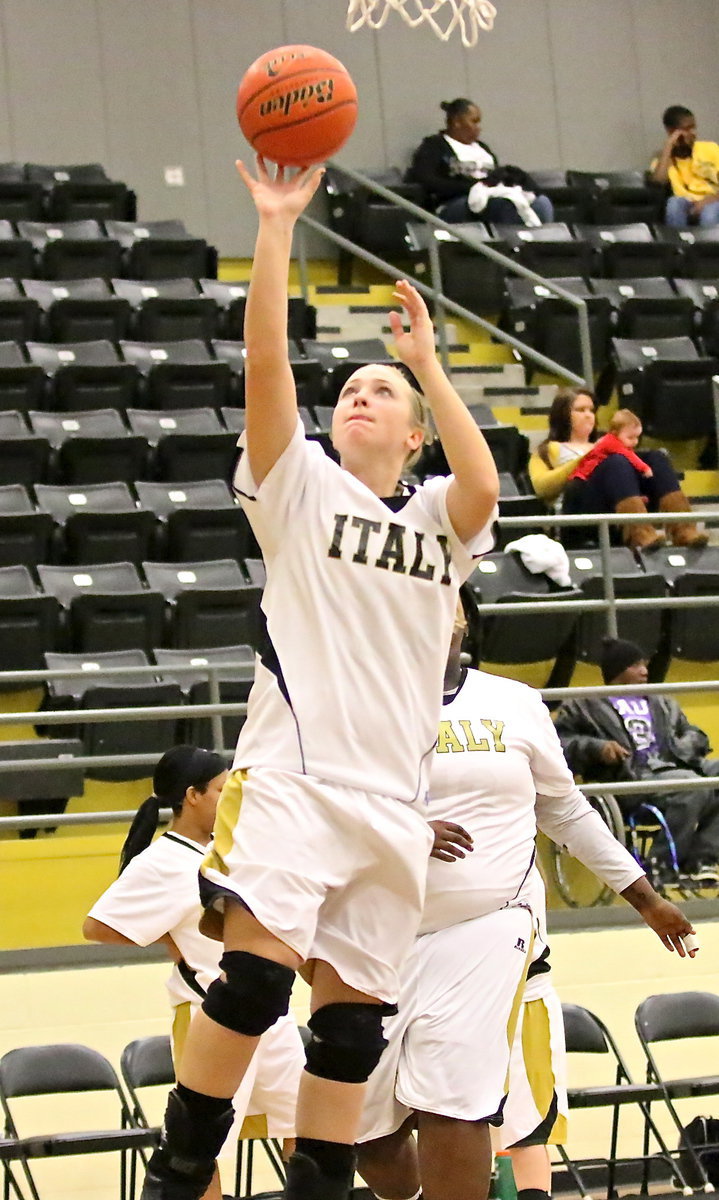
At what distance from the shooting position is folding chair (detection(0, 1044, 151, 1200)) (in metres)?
Result: 4.52

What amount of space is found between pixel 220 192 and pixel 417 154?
1477 mm

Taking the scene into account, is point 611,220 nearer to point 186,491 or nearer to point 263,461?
point 186,491

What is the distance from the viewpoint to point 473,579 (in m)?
7.49

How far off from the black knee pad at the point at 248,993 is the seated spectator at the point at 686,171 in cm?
1011

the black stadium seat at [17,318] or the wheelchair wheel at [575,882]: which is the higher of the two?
the black stadium seat at [17,318]

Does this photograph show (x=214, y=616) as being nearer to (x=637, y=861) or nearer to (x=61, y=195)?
(x=637, y=861)

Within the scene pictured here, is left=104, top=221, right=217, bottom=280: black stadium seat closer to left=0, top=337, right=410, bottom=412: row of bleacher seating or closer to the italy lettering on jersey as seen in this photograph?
left=0, top=337, right=410, bottom=412: row of bleacher seating

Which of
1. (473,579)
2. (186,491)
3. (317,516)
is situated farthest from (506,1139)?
(186,491)

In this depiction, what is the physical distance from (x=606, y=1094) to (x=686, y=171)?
28.3ft

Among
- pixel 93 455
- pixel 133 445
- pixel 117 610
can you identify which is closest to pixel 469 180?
pixel 133 445

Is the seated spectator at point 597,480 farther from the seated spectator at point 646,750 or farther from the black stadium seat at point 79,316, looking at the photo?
the black stadium seat at point 79,316

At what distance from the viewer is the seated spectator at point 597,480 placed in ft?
25.8

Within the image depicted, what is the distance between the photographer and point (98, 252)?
9805mm

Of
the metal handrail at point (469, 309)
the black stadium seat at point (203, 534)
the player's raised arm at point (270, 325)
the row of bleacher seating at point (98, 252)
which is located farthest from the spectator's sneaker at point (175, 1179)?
the row of bleacher seating at point (98, 252)
